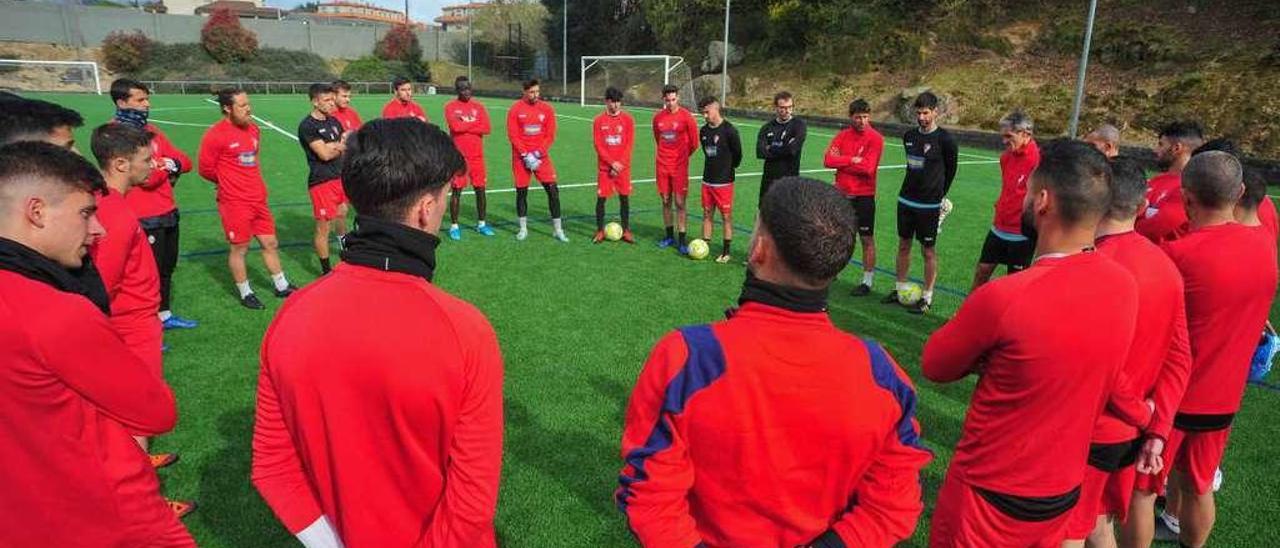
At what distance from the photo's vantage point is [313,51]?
53938mm

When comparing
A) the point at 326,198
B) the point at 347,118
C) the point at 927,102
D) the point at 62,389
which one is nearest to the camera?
the point at 62,389

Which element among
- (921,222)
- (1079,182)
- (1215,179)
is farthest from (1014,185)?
(1079,182)

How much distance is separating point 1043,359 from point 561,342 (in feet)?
15.3

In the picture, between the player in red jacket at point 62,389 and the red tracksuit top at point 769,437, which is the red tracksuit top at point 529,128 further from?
the red tracksuit top at point 769,437

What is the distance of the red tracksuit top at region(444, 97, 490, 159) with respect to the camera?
10430mm

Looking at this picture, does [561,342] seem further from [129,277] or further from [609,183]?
[609,183]

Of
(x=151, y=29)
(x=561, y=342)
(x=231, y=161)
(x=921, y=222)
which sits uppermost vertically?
(x=151, y=29)

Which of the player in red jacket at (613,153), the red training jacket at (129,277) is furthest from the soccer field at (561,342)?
the red training jacket at (129,277)

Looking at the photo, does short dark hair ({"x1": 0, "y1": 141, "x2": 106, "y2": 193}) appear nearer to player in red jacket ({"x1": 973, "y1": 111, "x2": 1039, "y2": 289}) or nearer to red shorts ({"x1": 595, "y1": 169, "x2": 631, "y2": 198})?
player in red jacket ({"x1": 973, "y1": 111, "x2": 1039, "y2": 289})

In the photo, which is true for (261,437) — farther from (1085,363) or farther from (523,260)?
(523,260)

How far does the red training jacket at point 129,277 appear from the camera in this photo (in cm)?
356

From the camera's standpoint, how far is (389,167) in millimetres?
1817

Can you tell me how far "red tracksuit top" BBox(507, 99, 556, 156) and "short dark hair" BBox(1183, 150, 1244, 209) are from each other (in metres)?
8.26

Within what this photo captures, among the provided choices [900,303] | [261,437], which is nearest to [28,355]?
[261,437]
